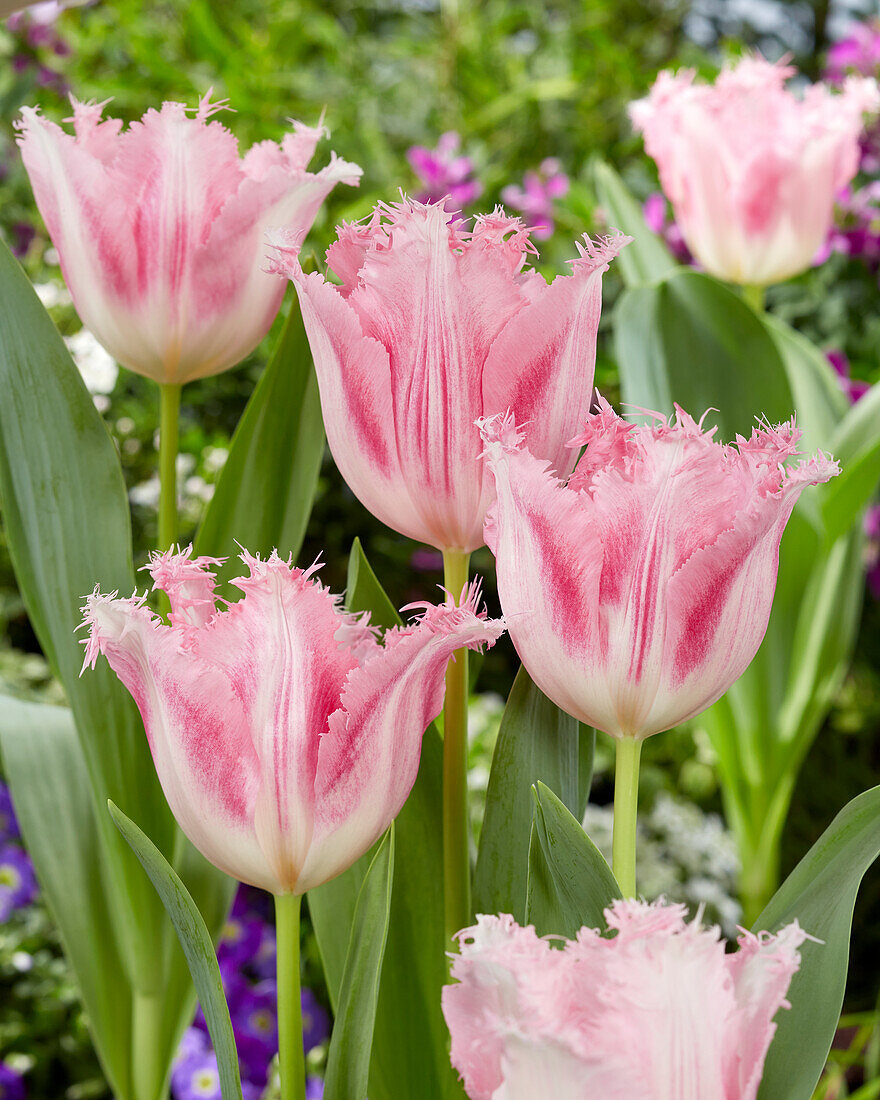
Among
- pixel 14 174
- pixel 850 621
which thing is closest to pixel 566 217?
pixel 850 621

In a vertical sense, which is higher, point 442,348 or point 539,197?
point 442,348

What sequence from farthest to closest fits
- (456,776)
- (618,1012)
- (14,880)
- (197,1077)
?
(14,880), (197,1077), (456,776), (618,1012)

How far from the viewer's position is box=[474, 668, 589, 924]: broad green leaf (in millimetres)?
315

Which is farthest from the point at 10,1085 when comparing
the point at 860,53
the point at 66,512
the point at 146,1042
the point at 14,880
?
the point at 860,53

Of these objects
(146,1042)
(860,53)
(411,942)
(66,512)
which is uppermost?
(860,53)

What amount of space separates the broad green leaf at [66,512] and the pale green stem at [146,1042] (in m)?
0.09

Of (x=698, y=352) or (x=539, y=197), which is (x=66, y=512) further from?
(x=539, y=197)

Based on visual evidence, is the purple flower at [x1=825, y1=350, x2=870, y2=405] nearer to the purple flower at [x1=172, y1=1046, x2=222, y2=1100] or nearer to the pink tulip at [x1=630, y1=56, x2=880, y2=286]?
the pink tulip at [x1=630, y1=56, x2=880, y2=286]

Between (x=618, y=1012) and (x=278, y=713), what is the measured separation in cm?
10

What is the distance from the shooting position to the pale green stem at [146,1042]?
0.44m

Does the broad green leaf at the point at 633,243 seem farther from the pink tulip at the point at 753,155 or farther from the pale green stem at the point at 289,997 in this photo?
the pale green stem at the point at 289,997

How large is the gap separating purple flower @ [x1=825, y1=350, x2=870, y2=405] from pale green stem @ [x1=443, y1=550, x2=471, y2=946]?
0.93m

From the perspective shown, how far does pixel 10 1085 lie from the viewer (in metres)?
0.86

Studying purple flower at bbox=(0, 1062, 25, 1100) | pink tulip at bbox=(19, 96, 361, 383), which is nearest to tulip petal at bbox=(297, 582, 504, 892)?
pink tulip at bbox=(19, 96, 361, 383)
